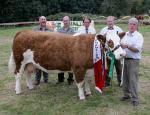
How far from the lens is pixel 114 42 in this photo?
771 cm

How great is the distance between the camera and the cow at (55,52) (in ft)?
27.0

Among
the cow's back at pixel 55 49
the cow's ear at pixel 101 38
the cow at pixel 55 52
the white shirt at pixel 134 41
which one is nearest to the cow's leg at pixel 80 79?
the cow at pixel 55 52

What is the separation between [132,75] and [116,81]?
2612 mm

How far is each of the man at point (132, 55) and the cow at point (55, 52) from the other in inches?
10.7

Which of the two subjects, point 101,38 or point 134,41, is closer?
point 134,41

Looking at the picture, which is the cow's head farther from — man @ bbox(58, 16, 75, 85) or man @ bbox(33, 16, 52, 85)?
man @ bbox(33, 16, 52, 85)

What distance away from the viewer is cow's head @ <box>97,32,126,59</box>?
24.9 ft

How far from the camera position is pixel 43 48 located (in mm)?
8602

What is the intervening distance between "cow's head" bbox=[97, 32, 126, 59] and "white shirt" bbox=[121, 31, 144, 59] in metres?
0.15

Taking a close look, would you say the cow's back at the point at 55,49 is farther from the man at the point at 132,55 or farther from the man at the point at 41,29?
the man at the point at 132,55

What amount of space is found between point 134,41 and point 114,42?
0.44m

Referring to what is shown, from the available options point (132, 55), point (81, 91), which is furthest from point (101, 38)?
point (81, 91)

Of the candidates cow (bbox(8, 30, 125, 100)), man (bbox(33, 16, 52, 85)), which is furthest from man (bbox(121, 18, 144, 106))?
man (bbox(33, 16, 52, 85))

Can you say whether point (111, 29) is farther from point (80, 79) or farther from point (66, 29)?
point (80, 79)
